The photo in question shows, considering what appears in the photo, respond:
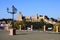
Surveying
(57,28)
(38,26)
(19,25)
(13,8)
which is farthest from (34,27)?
(13,8)

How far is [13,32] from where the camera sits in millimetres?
30672

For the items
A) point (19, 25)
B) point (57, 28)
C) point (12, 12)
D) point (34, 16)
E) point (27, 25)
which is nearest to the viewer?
point (12, 12)

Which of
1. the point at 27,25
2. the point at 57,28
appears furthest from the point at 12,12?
the point at 27,25

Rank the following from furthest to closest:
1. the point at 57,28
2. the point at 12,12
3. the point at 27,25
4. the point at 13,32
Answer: the point at 27,25
the point at 57,28
the point at 12,12
the point at 13,32

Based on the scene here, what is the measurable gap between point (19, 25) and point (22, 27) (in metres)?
1.29

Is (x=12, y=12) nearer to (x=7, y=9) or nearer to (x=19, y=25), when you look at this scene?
(x=7, y=9)

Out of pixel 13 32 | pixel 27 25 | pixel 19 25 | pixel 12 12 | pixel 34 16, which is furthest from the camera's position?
pixel 34 16

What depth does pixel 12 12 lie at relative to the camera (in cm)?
3412

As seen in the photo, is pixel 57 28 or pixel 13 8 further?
pixel 57 28

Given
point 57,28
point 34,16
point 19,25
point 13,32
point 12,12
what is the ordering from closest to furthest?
1. point 13,32
2. point 12,12
3. point 57,28
4. point 19,25
5. point 34,16

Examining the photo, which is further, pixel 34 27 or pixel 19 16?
pixel 19 16

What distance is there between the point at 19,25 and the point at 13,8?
27.3 m

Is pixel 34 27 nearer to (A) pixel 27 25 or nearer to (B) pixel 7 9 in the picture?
(A) pixel 27 25

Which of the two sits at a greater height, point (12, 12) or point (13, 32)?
point (12, 12)
